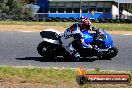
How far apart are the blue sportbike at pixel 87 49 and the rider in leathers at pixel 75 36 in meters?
0.12

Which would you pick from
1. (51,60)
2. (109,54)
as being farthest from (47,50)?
(109,54)

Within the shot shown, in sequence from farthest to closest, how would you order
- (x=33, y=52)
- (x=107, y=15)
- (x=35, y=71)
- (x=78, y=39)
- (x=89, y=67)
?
1. (x=107, y=15)
2. (x=33, y=52)
3. (x=78, y=39)
4. (x=89, y=67)
5. (x=35, y=71)

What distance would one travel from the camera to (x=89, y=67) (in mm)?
11797

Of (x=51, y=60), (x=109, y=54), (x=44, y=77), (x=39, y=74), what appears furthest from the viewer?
(x=109, y=54)

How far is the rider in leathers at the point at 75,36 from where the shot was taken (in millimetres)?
12953

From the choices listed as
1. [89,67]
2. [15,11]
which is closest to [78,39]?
[89,67]

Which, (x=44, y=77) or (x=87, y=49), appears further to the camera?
(x=87, y=49)

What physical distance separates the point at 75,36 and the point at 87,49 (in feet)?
1.77

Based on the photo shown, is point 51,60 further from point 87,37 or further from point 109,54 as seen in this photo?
point 109,54

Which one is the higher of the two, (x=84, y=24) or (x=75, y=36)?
(x=84, y=24)

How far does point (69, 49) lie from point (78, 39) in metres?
0.41

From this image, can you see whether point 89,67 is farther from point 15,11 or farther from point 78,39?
point 15,11

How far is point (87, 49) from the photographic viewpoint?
13.0 meters

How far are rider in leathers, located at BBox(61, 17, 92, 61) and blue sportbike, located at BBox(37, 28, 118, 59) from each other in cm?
12
